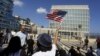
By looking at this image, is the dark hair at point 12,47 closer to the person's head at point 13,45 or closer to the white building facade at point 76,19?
the person's head at point 13,45

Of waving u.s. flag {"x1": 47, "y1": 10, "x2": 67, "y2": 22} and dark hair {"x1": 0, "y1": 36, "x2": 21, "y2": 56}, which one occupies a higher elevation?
waving u.s. flag {"x1": 47, "y1": 10, "x2": 67, "y2": 22}

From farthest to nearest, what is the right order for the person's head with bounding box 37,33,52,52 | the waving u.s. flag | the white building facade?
the white building facade → the waving u.s. flag → the person's head with bounding box 37,33,52,52

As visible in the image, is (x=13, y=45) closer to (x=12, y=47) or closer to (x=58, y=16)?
(x=12, y=47)

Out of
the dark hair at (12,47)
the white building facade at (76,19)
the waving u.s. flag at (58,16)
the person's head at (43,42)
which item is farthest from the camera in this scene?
the white building facade at (76,19)

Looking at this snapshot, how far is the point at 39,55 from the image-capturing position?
11.0 feet

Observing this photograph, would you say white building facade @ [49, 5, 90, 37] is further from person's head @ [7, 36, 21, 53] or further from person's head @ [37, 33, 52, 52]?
person's head @ [37, 33, 52, 52]

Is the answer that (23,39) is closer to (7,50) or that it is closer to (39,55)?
(7,50)

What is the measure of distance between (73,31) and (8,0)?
135 ft

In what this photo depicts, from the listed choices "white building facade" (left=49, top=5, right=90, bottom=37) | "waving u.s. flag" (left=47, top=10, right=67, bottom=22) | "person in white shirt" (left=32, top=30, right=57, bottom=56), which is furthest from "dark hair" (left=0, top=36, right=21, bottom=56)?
"white building facade" (left=49, top=5, right=90, bottom=37)

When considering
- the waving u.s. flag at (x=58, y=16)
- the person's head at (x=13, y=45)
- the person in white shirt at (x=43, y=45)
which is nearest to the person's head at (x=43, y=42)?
the person in white shirt at (x=43, y=45)

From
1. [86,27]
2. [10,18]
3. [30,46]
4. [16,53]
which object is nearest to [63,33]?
[86,27]

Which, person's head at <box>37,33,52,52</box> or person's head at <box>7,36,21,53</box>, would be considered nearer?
person's head at <box>37,33,52,52</box>

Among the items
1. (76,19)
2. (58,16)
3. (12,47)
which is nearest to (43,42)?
(12,47)

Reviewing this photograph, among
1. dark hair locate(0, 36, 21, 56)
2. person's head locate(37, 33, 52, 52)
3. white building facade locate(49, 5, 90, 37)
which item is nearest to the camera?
person's head locate(37, 33, 52, 52)
